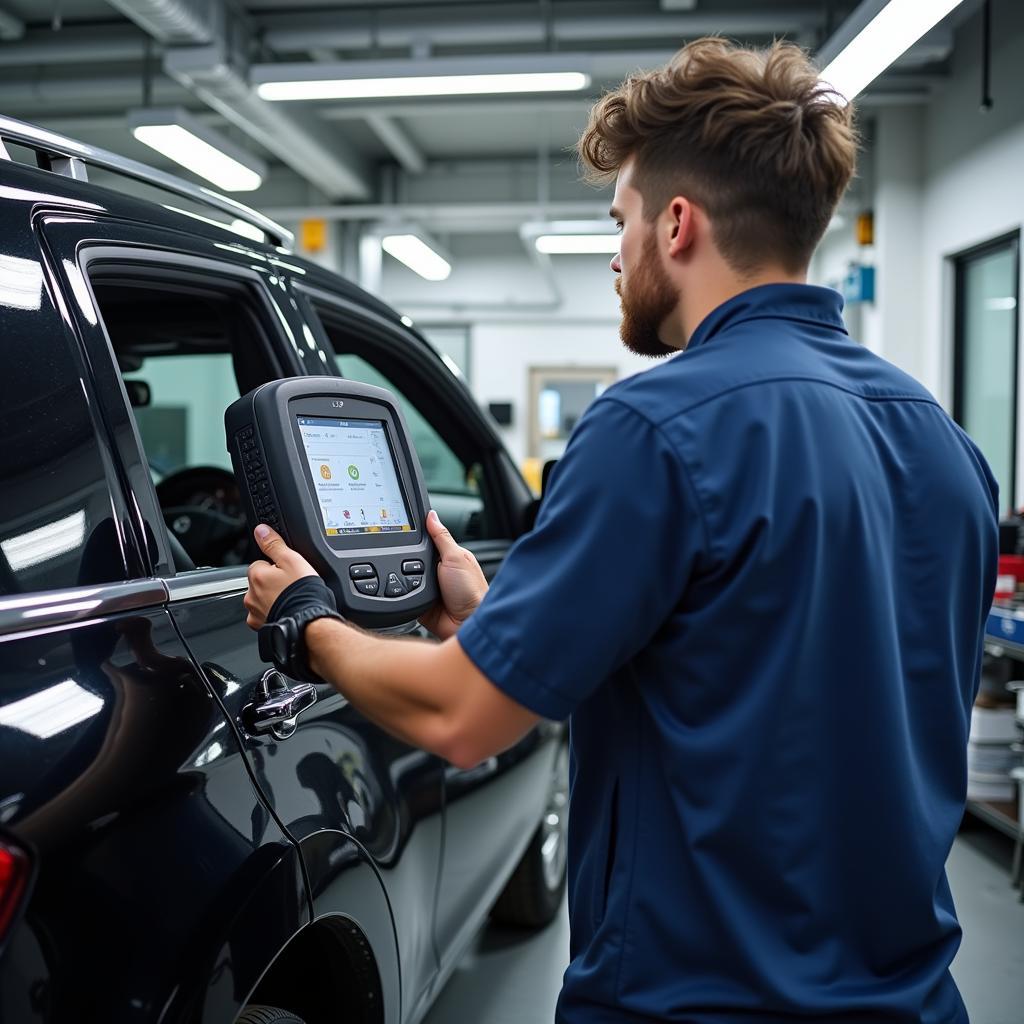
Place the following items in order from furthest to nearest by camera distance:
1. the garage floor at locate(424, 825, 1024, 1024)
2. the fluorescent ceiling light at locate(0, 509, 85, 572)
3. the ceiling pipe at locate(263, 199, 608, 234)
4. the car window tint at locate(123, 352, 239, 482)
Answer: the car window tint at locate(123, 352, 239, 482) → the ceiling pipe at locate(263, 199, 608, 234) → the garage floor at locate(424, 825, 1024, 1024) → the fluorescent ceiling light at locate(0, 509, 85, 572)

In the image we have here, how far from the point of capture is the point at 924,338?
741 centimetres

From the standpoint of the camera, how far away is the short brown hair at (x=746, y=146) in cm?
100

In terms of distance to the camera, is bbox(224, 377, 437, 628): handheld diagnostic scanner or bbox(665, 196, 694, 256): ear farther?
bbox(224, 377, 437, 628): handheld diagnostic scanner

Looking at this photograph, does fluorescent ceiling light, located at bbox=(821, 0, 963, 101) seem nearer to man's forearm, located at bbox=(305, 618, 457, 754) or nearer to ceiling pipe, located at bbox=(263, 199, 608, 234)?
man's forearm, located at bbox=(305, 618, 457, 754)

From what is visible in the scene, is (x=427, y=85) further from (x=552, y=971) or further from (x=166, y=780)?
(x=166, y=780)

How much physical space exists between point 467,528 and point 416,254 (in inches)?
280

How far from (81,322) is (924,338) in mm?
7111

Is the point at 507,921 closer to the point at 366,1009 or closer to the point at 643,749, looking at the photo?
the point at 366,1009

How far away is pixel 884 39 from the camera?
13.1ft

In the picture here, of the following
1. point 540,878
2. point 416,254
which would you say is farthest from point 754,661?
point 416,254

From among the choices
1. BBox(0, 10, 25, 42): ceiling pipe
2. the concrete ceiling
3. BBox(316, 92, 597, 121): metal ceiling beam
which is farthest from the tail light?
BBox(0, 10, 25, 42): ceiling pipe

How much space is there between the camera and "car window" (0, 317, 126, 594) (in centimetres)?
108

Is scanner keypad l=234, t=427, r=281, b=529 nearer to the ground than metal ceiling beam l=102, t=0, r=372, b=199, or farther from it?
nearer to the ground

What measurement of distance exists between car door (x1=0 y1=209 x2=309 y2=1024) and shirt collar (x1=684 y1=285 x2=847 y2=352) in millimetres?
643
